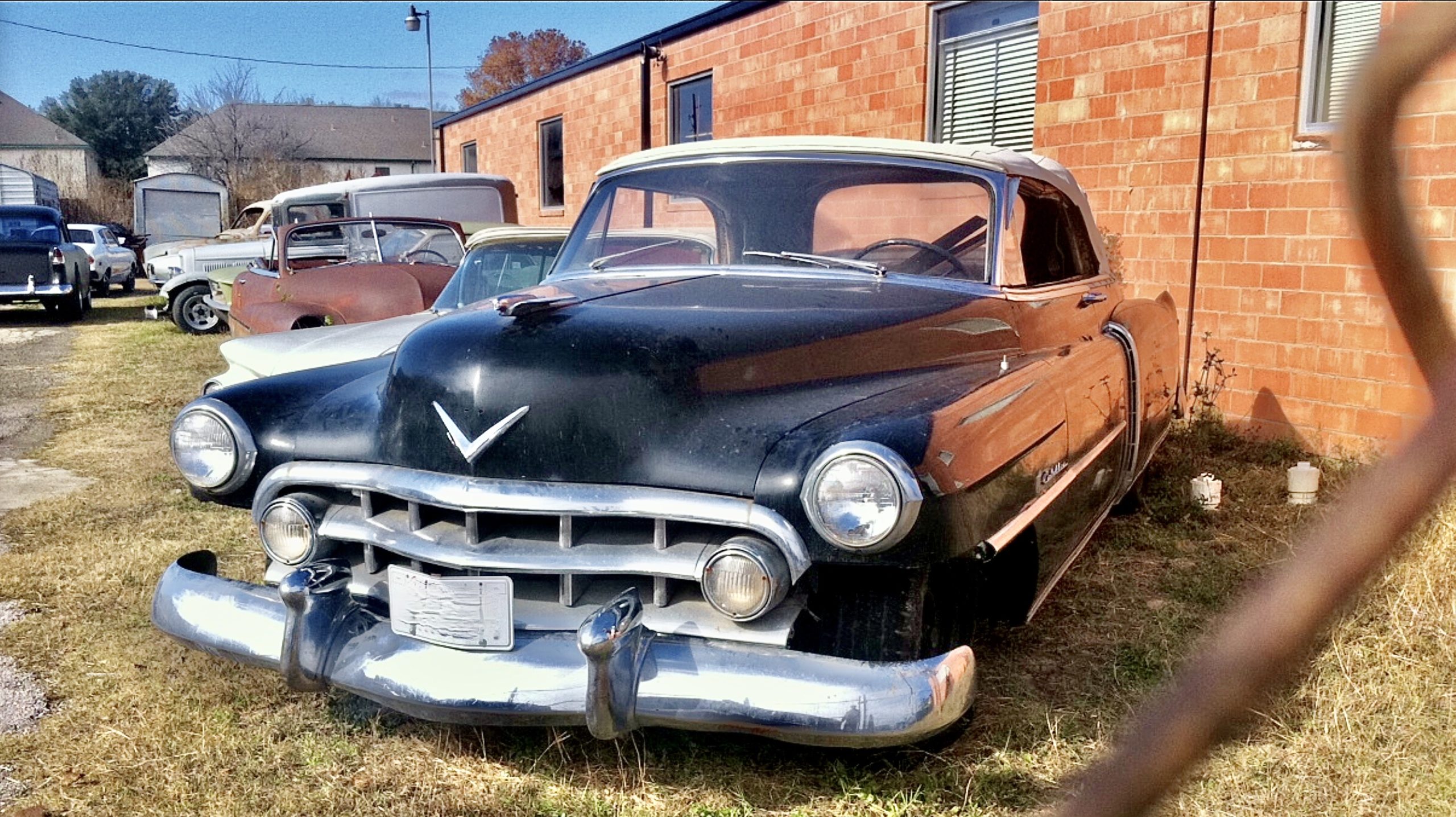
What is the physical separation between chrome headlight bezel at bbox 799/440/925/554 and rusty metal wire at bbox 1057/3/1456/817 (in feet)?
5.46

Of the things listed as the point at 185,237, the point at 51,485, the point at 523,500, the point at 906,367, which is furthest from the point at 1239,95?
the point at 185,237

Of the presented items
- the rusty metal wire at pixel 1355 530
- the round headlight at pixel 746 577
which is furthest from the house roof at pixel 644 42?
the rusty metal wire at pixel 1355 530

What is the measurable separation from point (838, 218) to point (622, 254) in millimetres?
765

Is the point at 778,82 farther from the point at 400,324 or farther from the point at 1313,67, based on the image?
the point at 400,324

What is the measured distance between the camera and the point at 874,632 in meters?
2.45

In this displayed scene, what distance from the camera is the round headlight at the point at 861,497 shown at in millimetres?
2203

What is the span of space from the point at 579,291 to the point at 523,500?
3.13 ft

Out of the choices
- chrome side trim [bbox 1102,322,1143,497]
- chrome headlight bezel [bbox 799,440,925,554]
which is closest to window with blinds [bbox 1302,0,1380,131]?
chrome side trim [bbox 1102,322,1143,497]

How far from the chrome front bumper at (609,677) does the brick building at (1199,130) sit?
2797mm

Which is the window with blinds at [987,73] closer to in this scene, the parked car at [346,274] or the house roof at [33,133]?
the parked car at [346,274]

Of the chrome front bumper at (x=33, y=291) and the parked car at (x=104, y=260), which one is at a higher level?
the parked car at (x=104, y=260)

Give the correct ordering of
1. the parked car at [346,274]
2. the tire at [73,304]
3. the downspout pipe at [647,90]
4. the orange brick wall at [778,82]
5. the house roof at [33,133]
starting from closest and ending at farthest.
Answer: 1. the parked car at [346,274]
2. the orange brick wall at [778,82]
3. the downspout pipe at [647,90]
4. the tire at [73,304]
5. the house roof at [33,133]

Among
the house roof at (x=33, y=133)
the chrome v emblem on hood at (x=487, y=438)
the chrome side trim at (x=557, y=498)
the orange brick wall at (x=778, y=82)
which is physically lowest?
the chrome side trim at (x=557, y=498)

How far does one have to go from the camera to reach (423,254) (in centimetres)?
841
